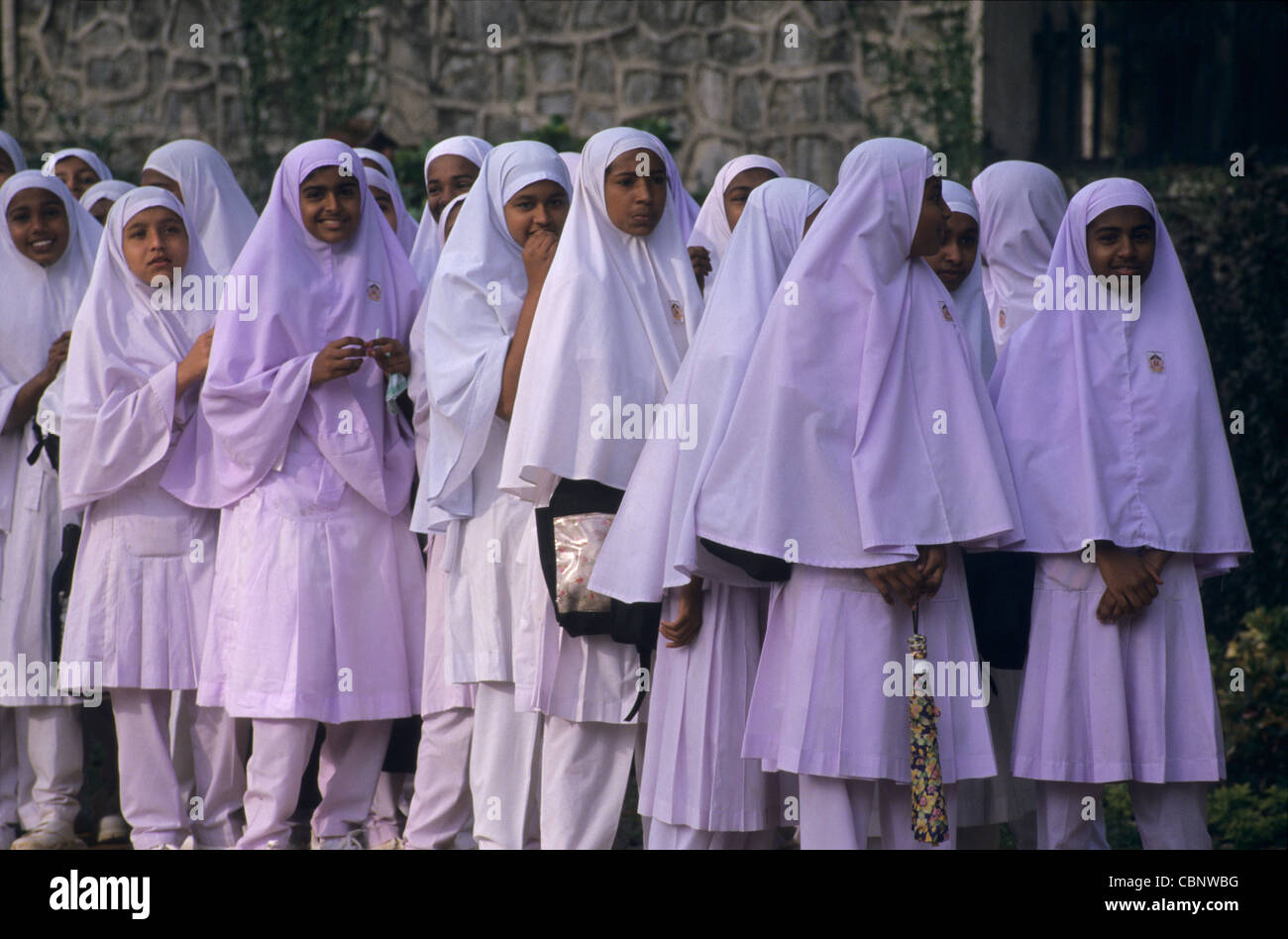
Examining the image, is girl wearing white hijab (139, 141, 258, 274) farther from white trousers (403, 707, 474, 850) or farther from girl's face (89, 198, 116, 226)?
white trousers (403, 707, 474, 850)

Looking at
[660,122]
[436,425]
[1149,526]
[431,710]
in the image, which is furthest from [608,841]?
[660,122]

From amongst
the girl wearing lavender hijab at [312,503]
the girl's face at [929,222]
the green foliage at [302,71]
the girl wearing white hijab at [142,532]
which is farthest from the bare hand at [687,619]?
the green foliage at [302,71]

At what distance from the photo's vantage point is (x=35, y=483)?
618 cm

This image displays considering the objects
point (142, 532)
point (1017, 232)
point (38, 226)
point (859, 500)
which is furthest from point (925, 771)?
point (38, 226)

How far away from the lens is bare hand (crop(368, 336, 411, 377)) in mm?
5520

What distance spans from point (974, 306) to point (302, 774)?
2720mm

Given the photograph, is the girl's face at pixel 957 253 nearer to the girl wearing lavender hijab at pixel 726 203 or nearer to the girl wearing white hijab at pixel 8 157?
the girl wearing lavender hijab at pixel 726 203

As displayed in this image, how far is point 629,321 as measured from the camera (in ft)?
16.3

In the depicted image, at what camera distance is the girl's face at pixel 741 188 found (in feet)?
22.2

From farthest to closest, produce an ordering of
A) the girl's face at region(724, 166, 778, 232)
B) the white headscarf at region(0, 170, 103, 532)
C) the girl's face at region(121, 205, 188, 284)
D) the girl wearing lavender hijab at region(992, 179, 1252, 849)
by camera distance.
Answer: the girl's face at region(724, 166, 778, 232) → the white headscarf at region(0, 170, 103, 532) → the girl's face at region(121, 205, 188, 284) → the girl wearing lavender hijab at region(992, 179, 1252, 849)

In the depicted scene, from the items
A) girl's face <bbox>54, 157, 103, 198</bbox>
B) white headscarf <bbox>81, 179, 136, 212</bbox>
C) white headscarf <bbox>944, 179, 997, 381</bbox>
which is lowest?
white headscarf <bbox>944, 179, 997, 381</bbox>

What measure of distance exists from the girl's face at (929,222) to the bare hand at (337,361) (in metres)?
1.88

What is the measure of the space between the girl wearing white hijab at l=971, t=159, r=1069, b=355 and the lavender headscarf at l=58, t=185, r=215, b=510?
2.78 metres

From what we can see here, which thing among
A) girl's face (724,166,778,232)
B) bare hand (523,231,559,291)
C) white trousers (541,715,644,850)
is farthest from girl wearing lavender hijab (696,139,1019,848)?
girl's face (724,166,778,232)
